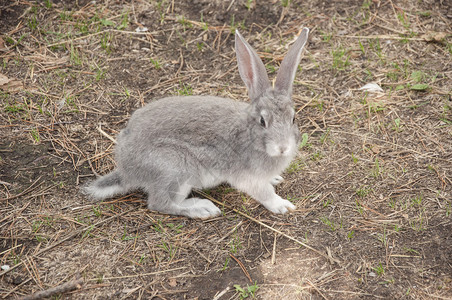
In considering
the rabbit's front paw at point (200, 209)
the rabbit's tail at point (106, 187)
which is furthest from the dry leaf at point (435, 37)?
the rabbit's tail at point (106, 187)

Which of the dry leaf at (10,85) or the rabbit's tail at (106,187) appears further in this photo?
the dry leaf at (10,85)

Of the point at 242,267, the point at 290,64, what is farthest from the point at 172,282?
the point at 290,64

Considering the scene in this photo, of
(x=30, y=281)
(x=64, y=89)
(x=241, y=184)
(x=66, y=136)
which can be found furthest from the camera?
(x=64, y=89)

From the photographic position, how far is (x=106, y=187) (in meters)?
4.61

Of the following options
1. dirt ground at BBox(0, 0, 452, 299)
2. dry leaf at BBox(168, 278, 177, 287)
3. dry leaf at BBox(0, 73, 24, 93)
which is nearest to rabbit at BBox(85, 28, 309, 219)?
dirt ground at BBox(0, 0, 452, 299)

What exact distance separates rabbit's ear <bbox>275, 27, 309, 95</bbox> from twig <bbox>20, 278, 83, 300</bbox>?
2.29m

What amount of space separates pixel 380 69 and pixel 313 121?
3.78 ft

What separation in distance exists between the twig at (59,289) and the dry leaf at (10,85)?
279cm

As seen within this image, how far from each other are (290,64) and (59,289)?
2586mm

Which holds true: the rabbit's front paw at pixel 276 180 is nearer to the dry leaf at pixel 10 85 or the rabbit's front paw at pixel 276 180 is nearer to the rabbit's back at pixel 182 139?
the rabbit's back at pixel 182 139

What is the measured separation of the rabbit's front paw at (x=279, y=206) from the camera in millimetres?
4527

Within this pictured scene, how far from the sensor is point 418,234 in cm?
410

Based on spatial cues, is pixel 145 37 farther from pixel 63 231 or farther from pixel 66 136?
pixel 63 231

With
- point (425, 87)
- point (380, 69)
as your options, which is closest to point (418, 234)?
point (425, 87)
